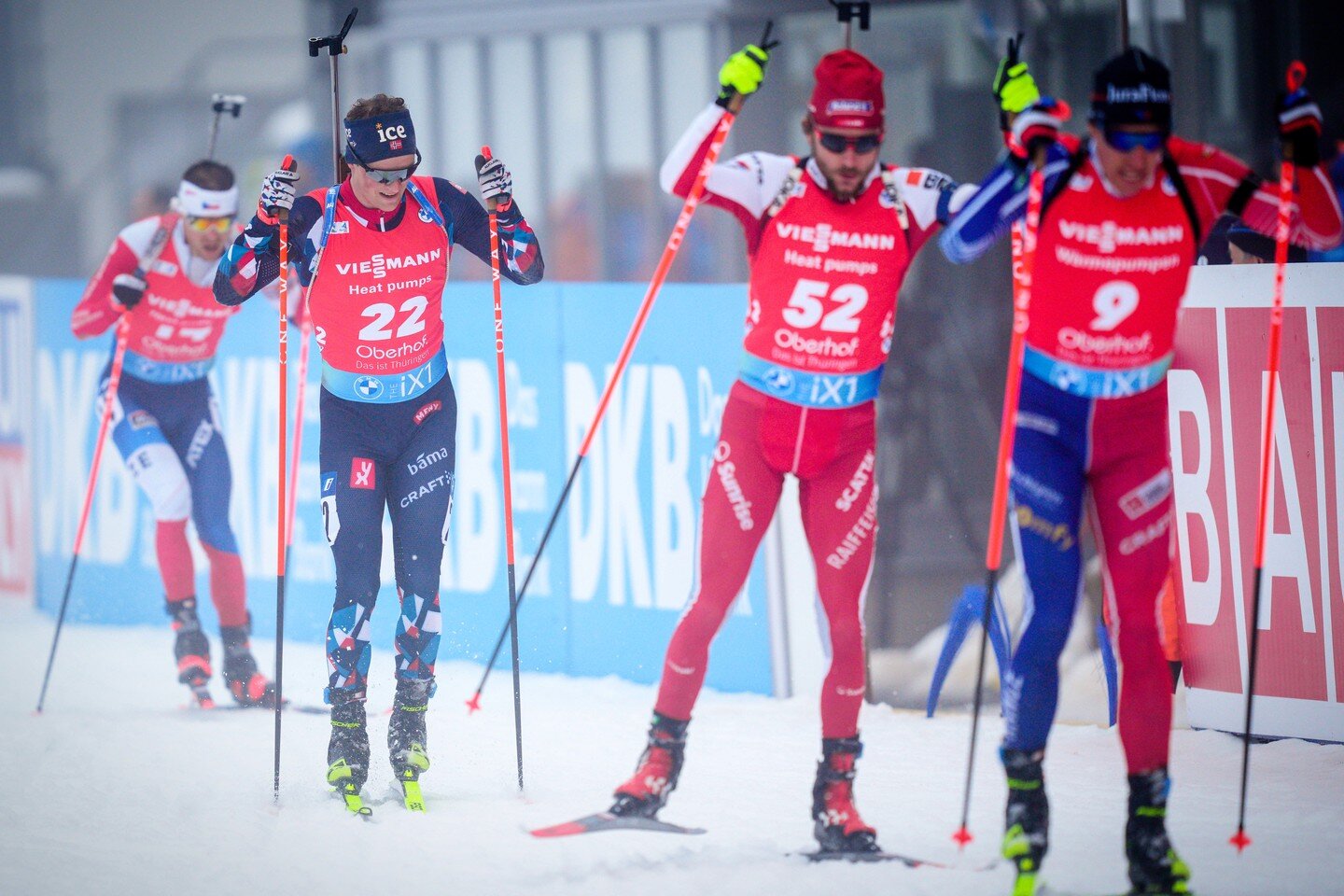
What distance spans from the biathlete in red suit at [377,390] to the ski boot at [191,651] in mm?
1856

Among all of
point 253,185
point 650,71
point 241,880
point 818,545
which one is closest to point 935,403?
point 818,545

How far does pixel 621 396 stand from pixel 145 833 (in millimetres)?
2898

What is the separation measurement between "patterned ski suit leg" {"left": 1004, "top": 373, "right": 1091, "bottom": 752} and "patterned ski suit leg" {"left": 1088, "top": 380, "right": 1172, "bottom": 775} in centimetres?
7

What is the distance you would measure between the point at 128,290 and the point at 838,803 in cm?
387

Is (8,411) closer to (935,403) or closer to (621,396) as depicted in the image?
(621,396)

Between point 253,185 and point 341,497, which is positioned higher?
point 253,185

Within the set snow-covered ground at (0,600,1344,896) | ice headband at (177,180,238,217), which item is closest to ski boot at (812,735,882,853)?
snow-covered ground at (0,600,1344,896)

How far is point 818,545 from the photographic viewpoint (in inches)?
180

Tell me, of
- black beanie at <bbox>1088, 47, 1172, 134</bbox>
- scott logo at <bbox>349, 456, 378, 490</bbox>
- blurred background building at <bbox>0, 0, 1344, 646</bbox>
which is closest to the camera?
black beanie at <bbox>1088, 47, 1172, 134</bbox>

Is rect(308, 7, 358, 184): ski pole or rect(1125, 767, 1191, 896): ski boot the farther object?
rect(308, 7, 358, 184): ski pole

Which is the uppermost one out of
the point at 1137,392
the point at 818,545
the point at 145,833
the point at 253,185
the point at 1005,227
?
the point at 253,185

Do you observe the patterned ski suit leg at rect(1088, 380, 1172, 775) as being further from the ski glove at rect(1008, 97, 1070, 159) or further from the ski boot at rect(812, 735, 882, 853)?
the ski boot at rect(812, 735, 882, 853)

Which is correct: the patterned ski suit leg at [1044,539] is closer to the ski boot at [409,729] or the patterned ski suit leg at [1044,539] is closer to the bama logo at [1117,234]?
the bama logo at [1117,234]

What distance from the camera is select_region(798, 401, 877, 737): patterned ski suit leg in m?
4.52
